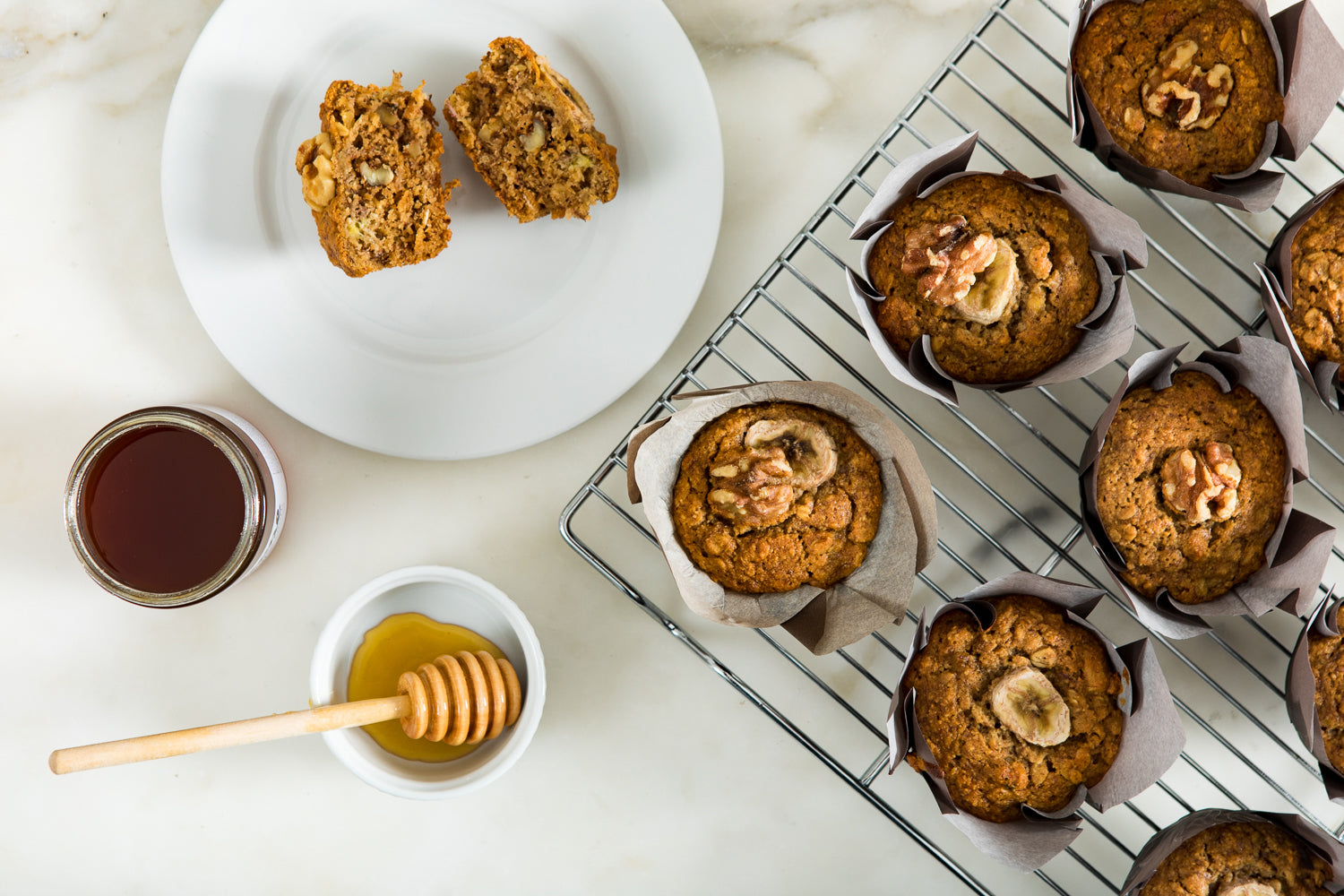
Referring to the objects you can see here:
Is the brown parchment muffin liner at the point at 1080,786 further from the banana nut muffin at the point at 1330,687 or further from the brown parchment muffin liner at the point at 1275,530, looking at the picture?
the banana nut muffin at the point at 1330,687

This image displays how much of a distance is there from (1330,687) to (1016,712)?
0.67 m

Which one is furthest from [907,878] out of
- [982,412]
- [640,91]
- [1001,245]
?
[640,91]

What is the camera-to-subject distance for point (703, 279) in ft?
6.24

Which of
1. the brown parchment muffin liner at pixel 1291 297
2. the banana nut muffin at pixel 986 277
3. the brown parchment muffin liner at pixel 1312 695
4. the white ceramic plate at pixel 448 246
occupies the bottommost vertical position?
the white ceramic plate at pixel 448 246

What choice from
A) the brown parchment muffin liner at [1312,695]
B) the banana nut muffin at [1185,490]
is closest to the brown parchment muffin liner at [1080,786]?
the banana nut muffin at [1185,490]

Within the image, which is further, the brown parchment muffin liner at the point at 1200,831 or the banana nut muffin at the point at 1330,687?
the banana nut muffin at the point at 1330,687

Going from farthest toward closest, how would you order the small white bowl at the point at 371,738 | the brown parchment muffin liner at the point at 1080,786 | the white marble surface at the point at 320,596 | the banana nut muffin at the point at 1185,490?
the white marble surface at the point at 320,596 → the small white bowl at the point at 371,738 → the banana nut muffin at the point at 1185,490 → the brown parchment muffin liner at the point at 1080,786

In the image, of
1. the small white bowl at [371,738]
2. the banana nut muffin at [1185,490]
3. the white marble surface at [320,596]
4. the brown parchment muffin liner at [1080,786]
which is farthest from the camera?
the white marble surface at [320,596]

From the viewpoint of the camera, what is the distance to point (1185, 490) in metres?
1.58

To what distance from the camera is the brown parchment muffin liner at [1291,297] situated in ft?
5.33

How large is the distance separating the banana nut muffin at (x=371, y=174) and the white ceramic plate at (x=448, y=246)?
110mm

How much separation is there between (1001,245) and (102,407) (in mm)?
2000

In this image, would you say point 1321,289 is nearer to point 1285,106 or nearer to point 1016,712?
point 1285,106

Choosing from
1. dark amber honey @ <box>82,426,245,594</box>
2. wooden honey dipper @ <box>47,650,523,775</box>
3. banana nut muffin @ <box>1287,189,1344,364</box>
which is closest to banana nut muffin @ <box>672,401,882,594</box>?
wooden honey dipper @ <box>47,650,523,775</box>
